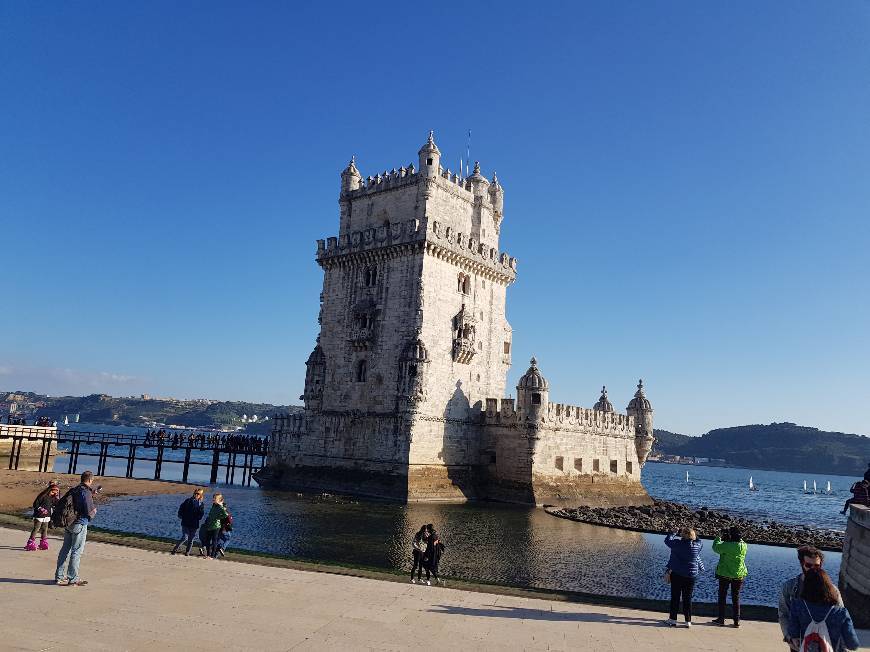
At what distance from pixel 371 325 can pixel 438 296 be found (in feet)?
17.2

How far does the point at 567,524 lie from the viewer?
118ft

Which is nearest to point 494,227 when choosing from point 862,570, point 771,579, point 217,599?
point 771,579

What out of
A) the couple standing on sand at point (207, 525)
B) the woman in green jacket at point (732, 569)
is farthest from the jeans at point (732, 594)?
the couple standing on sand at point (207, 525)

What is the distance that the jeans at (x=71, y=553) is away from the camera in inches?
468

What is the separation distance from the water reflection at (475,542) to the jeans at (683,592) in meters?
6.16

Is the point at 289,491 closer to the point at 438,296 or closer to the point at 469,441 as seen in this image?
the point at 469,441

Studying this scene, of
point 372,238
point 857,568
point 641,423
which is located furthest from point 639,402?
point 857,568

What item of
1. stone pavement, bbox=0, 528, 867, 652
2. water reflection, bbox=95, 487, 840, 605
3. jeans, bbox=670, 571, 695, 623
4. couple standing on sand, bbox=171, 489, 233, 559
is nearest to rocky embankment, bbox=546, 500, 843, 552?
water reflection, bbox=95, 487, 840, 605

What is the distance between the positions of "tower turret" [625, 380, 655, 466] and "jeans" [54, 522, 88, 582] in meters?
48.2

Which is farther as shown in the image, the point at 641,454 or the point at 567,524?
the point at 641,454

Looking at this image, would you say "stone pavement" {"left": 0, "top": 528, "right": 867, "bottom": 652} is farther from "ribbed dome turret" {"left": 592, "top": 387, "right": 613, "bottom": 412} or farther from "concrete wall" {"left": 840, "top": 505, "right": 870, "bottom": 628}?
"ribbed dome turret" {"left": 592, "top": 387, "right": 613, "bottom": 412}

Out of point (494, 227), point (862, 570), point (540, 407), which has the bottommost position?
point (862, 570)

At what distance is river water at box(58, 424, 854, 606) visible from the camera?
848 inches

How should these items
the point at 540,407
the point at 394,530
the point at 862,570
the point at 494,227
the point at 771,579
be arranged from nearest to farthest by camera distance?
1. the point at 862,570
2. the point at 771,579
3. the point at 394,530
4. the point at 540,407
5. the point at 494,227
